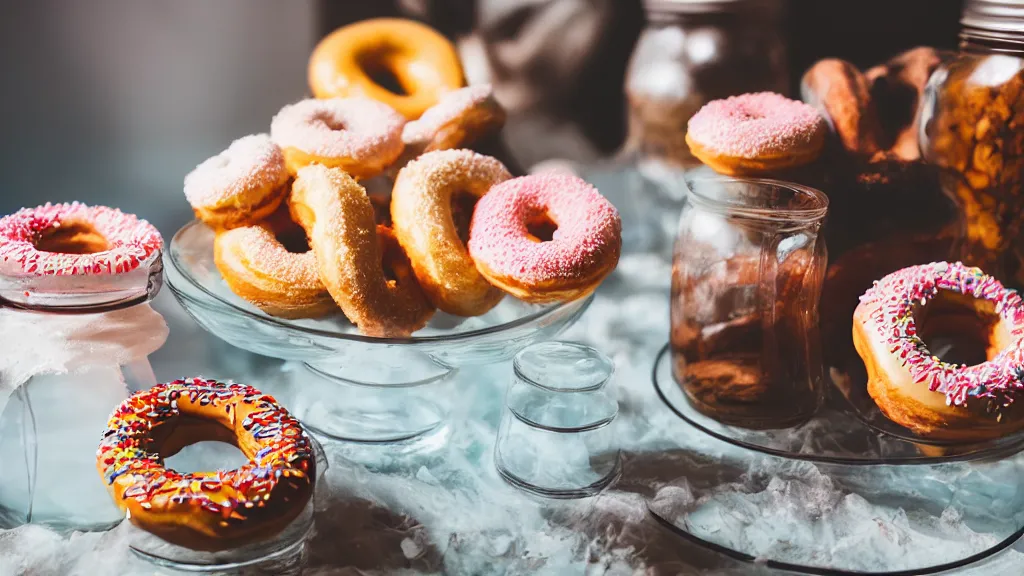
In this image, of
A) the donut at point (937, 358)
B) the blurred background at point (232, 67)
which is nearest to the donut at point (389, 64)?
the blurred background at point (232, 67)

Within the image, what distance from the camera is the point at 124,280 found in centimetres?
63

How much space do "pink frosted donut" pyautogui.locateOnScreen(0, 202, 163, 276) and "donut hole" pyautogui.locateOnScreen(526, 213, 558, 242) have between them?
0.30m

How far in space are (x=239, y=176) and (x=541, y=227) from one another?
0.26 meters

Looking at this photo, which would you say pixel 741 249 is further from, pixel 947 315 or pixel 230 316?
pixel 230 316

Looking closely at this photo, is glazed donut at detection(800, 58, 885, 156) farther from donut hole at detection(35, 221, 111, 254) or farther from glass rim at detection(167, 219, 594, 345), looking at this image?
donut hole at detection(35, 221, 111, 254)

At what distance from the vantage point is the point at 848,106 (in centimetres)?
81

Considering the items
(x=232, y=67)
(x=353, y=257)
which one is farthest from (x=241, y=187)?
(x=232, y=67)

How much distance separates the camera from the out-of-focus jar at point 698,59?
1.05 m

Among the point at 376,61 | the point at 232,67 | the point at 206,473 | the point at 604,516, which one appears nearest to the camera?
the point at 206,473

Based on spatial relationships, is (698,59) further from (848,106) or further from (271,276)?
(271,276)

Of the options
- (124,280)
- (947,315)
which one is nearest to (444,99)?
(124,280)

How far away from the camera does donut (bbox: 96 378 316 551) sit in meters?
0.53

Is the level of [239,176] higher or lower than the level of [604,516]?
higher

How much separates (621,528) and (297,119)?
457mm
